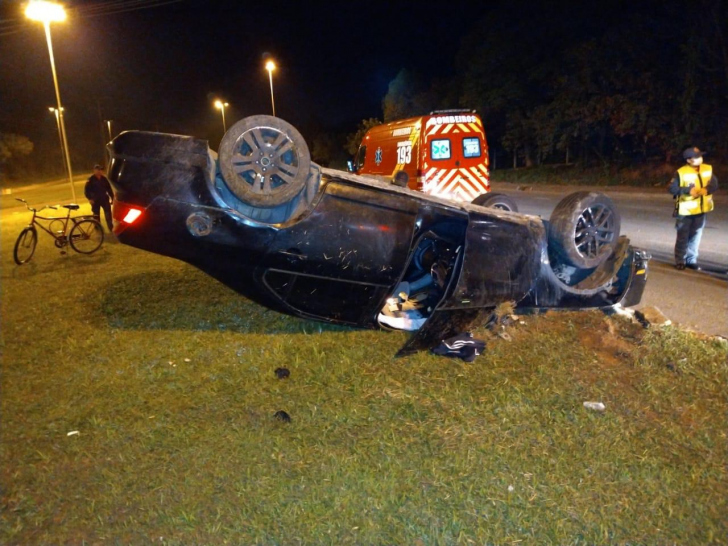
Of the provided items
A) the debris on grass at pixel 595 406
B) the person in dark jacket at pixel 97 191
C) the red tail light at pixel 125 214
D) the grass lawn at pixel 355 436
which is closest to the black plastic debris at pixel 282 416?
the grass lawn at pixel 355 436

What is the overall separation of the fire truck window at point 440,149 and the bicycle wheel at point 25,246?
6.99m

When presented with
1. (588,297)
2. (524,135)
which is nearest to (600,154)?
(524,135)

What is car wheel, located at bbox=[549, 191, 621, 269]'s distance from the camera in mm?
4734

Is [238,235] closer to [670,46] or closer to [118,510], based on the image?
[118,510]

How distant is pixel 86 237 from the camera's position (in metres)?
9.59

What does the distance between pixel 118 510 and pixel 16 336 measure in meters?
3.19

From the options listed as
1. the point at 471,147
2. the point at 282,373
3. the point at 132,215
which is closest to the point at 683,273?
the point at 471,147

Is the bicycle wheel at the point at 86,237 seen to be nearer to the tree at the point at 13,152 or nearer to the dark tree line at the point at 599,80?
the dark tree line at the point at 599,80

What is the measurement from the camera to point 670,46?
22172mm

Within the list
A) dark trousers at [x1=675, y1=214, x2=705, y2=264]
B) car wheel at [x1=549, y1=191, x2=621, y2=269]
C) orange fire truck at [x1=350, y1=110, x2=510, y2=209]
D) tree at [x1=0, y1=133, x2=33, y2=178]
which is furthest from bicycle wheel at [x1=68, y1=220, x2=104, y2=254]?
tree at [x1=0, y1=133, x2=33, y2=178]

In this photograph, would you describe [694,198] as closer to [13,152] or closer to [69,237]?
[69,237]

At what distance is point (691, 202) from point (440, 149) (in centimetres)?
435

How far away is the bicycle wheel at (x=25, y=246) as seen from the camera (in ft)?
29.1

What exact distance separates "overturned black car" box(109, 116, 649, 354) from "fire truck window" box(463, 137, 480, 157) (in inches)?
227
